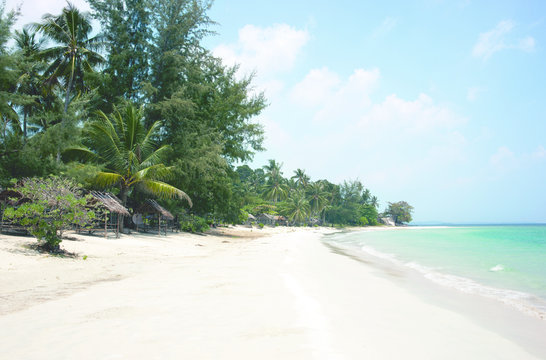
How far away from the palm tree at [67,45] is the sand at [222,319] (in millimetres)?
16898

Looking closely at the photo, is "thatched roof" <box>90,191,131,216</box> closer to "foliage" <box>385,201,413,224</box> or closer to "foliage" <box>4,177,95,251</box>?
"foliage" <box>4,177,95,251</box>

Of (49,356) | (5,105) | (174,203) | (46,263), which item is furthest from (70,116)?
(49,356)

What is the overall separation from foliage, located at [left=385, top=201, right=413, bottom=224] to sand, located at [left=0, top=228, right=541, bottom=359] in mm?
108061

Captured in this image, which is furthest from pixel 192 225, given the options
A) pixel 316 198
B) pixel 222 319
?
pixel 316 198

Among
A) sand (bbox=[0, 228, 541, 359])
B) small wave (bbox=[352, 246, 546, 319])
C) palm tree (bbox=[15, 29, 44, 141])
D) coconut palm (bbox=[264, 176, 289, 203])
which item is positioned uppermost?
palm tree (bbox=[15, 29, 44, 141])

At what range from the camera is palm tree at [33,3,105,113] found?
20.5m

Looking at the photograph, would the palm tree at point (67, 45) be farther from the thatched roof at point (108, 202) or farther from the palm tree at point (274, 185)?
the palm tree at point (274, 185)

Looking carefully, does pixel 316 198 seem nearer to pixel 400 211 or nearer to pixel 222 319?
pixel 400 211

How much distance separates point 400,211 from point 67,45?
106068mm

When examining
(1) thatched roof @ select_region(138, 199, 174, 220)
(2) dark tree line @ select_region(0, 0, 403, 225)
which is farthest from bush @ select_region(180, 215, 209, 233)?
(1) thatched roof @ select_region(138, 199, 174, 220)

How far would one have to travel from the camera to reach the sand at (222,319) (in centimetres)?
340

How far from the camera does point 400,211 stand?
4313 inches

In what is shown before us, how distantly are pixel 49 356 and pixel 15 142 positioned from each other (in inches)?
566

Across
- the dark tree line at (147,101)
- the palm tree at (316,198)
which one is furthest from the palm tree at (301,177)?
the dark tree line at (147,101)
